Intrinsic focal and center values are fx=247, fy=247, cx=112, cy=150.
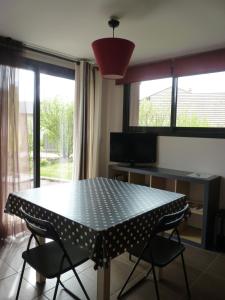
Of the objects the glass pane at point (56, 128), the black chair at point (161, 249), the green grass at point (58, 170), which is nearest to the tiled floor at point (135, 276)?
the black chair at point (161, 249)

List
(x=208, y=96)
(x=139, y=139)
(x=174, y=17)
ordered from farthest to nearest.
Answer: (x=139, y=139)
(x=208, y=96)
(x=174, y=17)

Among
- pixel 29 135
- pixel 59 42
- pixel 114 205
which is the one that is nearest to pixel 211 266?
pixel 114 205

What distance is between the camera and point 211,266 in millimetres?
2562

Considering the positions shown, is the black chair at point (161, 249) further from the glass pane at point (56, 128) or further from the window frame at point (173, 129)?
the glass pane at point (56, 128)

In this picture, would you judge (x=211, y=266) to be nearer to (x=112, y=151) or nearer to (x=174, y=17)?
(x=112, y=151)

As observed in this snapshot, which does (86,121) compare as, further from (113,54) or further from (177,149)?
(113,54)

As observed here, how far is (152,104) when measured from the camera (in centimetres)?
382

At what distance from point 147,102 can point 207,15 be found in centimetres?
179

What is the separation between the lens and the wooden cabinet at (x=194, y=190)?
9.40 feet

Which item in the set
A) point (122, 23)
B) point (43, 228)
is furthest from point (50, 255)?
point (122, 23)

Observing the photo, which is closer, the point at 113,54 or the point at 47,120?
the point at 113,54

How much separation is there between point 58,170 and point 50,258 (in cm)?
218

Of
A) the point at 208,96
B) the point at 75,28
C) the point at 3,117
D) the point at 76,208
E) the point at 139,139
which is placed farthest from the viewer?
the point at 139,139

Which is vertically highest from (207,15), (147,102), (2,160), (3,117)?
(207,15)
